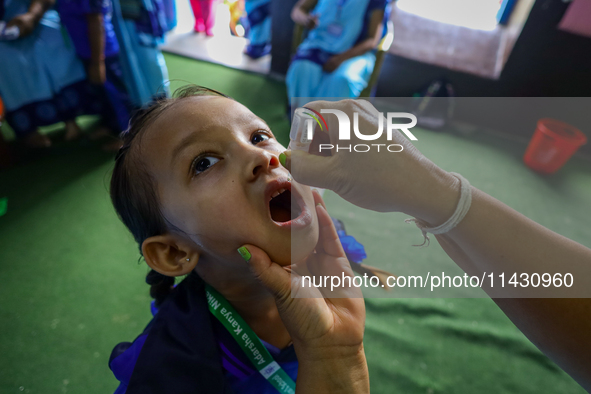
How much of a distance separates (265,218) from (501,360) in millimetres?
1170

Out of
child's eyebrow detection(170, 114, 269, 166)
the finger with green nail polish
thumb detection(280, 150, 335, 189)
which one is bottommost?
the finger with green nail polish

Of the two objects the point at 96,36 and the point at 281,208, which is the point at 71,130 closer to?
the point at 96,36

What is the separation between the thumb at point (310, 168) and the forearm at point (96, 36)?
198cm

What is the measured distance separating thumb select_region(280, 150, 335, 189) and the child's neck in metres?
0.41

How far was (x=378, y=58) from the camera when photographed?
2385 mm

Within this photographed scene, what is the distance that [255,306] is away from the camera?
3.21ft

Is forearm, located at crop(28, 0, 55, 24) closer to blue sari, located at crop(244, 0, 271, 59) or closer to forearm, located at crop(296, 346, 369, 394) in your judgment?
blue sari, located at crop(244, 0, 271, 59)

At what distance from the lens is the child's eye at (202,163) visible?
0.80 m

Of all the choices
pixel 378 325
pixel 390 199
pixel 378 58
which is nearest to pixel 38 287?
pixel 378 325

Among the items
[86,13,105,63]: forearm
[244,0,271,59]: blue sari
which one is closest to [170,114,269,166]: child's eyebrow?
[86,13,105,63]: forearm

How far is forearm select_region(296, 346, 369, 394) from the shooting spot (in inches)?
28.3

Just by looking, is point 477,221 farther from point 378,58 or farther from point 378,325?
point 378,58

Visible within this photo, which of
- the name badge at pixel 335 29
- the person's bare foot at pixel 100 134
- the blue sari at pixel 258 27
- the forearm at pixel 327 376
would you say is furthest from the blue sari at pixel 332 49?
the forearm at pixel 327 376

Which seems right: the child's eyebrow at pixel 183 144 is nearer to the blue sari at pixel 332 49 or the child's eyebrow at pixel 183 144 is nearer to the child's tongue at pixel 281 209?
the child's tongue at pixel 281 209
